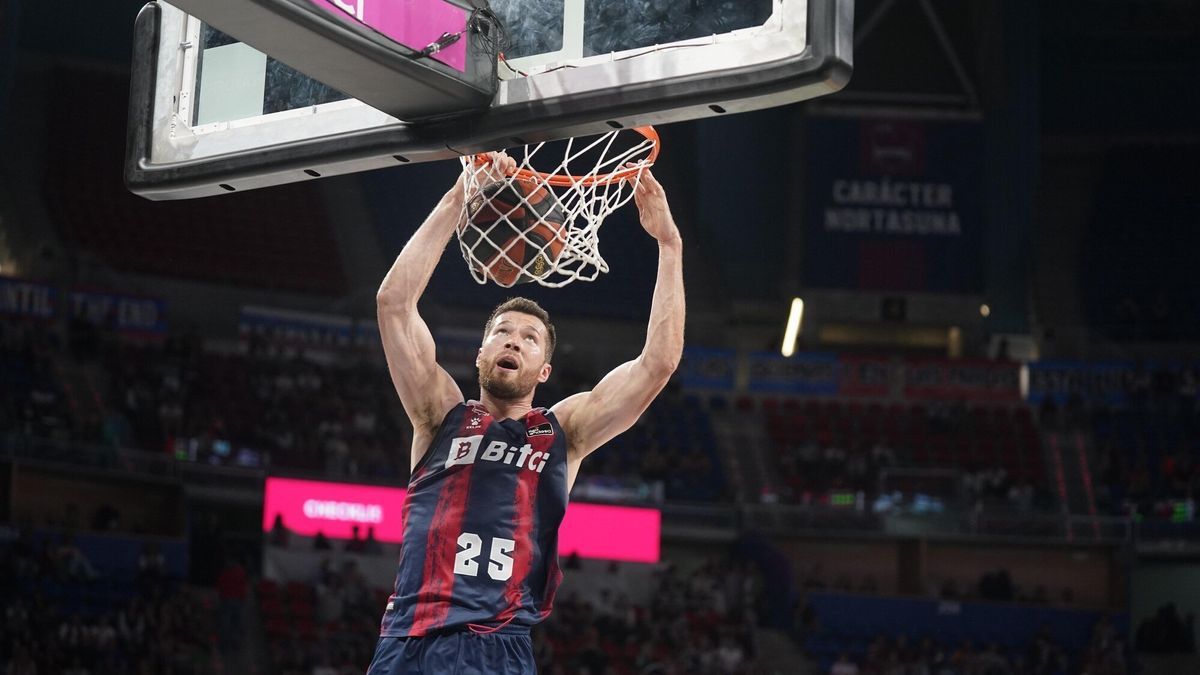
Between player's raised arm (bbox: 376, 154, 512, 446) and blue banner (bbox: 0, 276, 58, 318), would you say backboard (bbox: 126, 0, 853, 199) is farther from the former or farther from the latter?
blue banner (bbox: 0, 276, 58, 318)

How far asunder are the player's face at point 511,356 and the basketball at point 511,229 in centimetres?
22

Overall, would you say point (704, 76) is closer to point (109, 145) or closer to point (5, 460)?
point (5, 460)

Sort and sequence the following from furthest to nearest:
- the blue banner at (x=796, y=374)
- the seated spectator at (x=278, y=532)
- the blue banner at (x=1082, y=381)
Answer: the blue banner at (x=796, y=374)
the blue banner at (x=1082, y=381)
the seated spectator at (x=278, y=532)

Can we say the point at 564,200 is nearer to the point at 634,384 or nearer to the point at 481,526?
the point at 634,384

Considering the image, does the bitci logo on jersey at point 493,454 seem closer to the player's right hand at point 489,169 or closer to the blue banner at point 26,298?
the player's right hand at point 489,169

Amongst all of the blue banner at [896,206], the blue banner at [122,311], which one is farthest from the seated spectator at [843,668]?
the blue banner at [122,311]

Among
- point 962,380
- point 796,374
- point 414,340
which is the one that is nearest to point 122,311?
point 796,374

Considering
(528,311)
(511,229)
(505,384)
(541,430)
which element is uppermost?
(511,229)

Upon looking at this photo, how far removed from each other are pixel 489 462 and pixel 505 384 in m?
0.27

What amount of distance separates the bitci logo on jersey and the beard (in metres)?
0.18

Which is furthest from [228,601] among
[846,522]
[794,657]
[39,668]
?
[846,522]

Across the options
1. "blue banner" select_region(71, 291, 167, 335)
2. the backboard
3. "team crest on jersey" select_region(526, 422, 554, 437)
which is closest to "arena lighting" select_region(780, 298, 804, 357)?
"blue banner" select_region(71, 291, 167, 335)

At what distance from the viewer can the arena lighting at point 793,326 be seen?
85.9 ft

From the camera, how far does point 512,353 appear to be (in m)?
4.31
